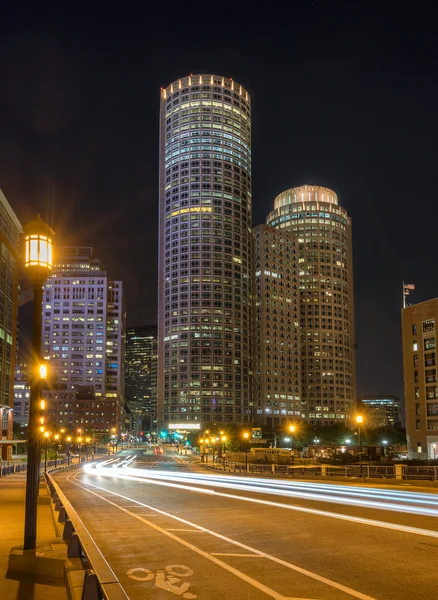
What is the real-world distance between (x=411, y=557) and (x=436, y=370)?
87.4 m

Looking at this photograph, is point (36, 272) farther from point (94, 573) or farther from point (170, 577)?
point (94, 573)

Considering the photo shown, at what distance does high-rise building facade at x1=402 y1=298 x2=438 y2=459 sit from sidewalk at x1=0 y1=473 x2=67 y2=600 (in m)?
77.7

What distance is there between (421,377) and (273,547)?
89378 mm

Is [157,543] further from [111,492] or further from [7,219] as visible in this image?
[7,219]

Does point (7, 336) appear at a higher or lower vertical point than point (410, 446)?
higher

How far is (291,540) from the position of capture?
A: 16.3m

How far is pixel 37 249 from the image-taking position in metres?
14.2

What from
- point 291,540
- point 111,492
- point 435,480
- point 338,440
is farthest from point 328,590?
point 338,440

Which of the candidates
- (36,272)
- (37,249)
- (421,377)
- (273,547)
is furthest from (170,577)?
(421,377)

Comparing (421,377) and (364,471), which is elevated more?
(421,377)

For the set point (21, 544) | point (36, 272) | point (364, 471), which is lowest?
point (364, 471)

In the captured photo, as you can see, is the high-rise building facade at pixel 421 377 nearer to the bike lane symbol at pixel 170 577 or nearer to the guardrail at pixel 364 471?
the guardrail at pixel 364 471

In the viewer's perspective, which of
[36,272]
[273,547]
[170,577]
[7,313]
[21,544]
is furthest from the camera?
[7,313]

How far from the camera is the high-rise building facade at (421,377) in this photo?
313 ft
